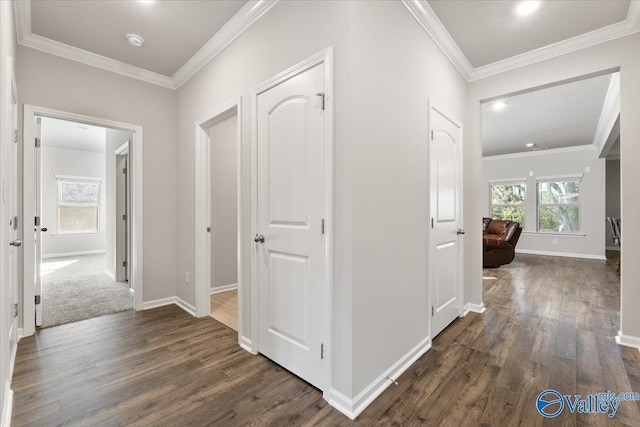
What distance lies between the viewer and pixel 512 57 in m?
2.83

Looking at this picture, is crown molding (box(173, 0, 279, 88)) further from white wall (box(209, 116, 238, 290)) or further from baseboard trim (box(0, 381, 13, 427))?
baseboard trim (box(0, 381, 13, 427))

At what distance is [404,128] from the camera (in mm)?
2039

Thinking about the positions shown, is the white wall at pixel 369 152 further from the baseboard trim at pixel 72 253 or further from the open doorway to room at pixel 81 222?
the baseboard trim at pixel 72 253

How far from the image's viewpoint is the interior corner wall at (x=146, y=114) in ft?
8.85

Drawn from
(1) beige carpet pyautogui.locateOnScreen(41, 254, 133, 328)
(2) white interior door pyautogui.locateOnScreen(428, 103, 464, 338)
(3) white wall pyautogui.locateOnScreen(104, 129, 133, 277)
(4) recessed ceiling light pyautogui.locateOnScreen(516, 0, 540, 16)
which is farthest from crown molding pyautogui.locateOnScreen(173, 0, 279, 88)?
(1) beige carpet pyautogui.locateOnScreen(41, 254, 133, 328)

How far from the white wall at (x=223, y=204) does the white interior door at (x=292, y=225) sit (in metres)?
1.90

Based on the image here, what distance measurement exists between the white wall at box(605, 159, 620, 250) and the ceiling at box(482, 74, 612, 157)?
289 cm

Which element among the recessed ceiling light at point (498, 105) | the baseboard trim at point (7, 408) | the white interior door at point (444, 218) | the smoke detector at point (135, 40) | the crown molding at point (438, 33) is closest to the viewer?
the baseboard trim at point (7, 408)

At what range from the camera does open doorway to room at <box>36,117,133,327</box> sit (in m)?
3.47

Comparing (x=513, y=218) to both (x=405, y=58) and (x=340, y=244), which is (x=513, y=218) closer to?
(x=405, y=58)

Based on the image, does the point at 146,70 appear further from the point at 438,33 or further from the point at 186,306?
the point at 438,33

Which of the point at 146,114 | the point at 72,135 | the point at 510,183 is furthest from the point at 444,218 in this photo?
the point at 72,135

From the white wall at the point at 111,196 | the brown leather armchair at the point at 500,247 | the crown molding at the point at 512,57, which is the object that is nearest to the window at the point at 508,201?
the brown leather armchair at the point at 500,247

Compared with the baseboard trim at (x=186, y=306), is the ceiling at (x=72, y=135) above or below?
above
